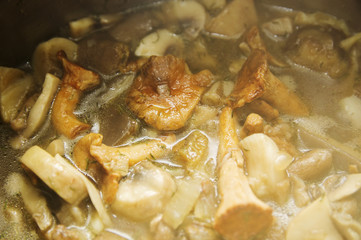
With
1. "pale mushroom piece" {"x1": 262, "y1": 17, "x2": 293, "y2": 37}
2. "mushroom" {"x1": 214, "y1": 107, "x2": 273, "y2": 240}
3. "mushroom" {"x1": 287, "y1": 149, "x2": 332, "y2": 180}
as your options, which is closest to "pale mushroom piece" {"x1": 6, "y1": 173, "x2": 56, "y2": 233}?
"mushroom" {"x1": 214, "y1": 107, "x2": 273, "y2": 240}

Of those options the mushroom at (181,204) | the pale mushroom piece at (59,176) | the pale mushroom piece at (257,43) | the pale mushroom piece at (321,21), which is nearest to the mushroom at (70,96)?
the pale mushroom piece at (59,176)

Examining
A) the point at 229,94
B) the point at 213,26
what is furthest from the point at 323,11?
the point at 229,94

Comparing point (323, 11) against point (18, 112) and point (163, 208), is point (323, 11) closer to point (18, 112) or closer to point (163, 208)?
point (163, 208)

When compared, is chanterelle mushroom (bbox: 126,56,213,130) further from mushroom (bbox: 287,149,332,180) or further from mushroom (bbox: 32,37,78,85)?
mushroom (bbox: 287,149,332,180)

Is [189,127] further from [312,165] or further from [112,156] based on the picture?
[312,165]

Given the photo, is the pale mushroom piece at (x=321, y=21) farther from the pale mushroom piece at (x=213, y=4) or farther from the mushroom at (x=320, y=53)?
the pale mushroom piece at (x=213, y=4)

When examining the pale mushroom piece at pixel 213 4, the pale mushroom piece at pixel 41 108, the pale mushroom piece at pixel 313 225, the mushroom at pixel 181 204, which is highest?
the pale mushroom piece at pixel 213 4
